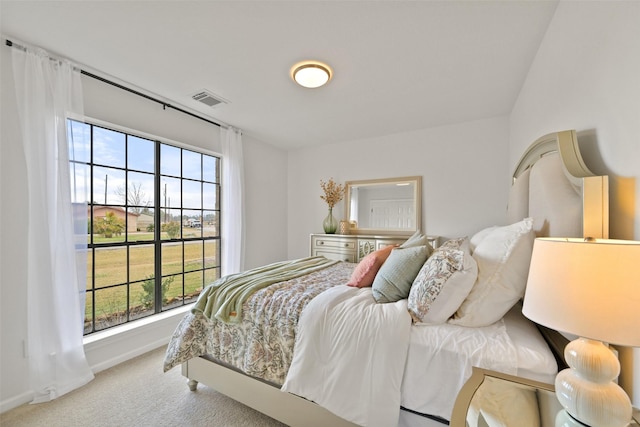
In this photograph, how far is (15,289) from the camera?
188 cm

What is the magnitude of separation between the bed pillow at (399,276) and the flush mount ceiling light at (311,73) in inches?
62.4

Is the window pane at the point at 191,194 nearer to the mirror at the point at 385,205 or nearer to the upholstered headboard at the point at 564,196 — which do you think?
the mirror at the point at 385,205

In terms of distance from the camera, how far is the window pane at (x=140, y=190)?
8.73 feet

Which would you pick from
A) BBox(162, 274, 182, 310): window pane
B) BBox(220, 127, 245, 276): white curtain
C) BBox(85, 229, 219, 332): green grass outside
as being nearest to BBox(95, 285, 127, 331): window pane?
BBox(85, 229, 219, 332): green grass outside

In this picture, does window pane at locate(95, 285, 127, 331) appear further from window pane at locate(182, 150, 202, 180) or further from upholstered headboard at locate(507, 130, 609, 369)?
upholstered headboard at locate(507, 130, 609, 369)

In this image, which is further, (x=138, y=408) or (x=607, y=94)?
(x=138, y=408)

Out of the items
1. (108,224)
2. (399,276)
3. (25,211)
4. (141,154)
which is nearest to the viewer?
(399,276)

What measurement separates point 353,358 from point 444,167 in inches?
116

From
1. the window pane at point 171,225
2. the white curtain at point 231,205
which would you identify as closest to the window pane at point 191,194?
the window pane at point 171,225

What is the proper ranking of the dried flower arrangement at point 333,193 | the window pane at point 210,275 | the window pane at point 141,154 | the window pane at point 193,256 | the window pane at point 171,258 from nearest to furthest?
the window pane at point 141,154 → the window pane at point 171,258 → the window pane at point 193,256 → the window pane at point 210,275 → the dried flower arrangement at point 333,193

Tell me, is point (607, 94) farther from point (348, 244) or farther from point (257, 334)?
point (348, 244)

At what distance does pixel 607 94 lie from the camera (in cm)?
102

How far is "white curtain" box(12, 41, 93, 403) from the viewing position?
1.88m

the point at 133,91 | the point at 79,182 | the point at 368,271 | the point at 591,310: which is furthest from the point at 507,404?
the point at 133,91
